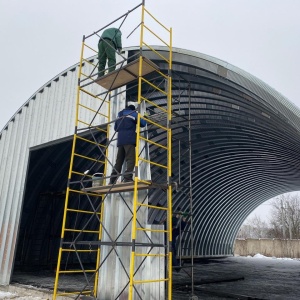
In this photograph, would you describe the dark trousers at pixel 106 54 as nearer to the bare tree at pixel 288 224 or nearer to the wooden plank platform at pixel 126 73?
the wooden plank platform at pixel 126 73

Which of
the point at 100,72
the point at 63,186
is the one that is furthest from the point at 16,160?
the point at 100,72

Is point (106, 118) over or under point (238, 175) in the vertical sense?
under

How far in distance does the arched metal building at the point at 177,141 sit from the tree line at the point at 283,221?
3207 cm

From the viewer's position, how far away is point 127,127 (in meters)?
7.18

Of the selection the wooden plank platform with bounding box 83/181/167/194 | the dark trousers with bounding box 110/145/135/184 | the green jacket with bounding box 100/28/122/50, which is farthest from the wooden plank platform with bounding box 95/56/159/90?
the wooden plank platform with bounding box 83/181/167/194

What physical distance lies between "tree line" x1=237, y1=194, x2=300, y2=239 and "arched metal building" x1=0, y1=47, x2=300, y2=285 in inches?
1263

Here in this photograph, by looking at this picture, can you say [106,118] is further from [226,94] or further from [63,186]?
[63,186]

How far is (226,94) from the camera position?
10336mm

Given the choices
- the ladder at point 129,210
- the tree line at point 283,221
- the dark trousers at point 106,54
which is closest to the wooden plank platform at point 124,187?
the ladder at point 129,210

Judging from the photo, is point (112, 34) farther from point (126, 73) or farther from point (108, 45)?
point (126, 73)

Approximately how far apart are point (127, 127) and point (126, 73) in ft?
5.01

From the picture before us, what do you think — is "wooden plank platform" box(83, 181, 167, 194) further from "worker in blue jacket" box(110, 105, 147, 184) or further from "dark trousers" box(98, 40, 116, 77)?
"dark trousers" box(98, 40, 116, 77)

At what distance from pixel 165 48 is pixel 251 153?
36.3 ft

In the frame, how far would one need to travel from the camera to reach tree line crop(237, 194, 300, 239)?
161 feet
